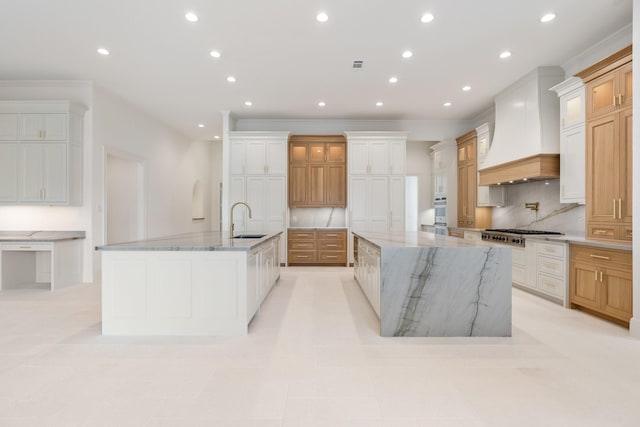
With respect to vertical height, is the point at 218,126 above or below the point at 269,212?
above

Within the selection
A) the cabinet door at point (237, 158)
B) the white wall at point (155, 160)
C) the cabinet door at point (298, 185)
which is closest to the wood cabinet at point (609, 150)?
the cabinet door at point (298, 185)

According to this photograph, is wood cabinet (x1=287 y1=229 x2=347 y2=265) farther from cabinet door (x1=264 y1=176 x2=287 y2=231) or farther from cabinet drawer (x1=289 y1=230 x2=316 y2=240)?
cabinet door (x1=264 y1=176 x2=287 y2=231)

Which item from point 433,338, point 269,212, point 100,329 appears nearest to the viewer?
point 433,338

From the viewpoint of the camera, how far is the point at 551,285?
3.94 m

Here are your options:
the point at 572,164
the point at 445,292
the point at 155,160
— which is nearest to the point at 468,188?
the point at 572,164

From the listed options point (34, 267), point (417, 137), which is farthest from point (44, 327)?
point (417, 137)

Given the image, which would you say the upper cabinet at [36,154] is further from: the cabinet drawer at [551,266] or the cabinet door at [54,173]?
the cabinet drawer at [551,266]

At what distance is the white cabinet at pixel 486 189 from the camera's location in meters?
5.84

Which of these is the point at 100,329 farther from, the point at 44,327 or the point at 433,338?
the point at 433,338

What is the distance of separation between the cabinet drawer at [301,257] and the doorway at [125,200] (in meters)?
3.10

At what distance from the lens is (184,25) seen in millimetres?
3494

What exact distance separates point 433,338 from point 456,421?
3.87 feet

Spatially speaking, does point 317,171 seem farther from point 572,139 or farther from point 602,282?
point 602,282

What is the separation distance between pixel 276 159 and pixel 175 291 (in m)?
4.25
